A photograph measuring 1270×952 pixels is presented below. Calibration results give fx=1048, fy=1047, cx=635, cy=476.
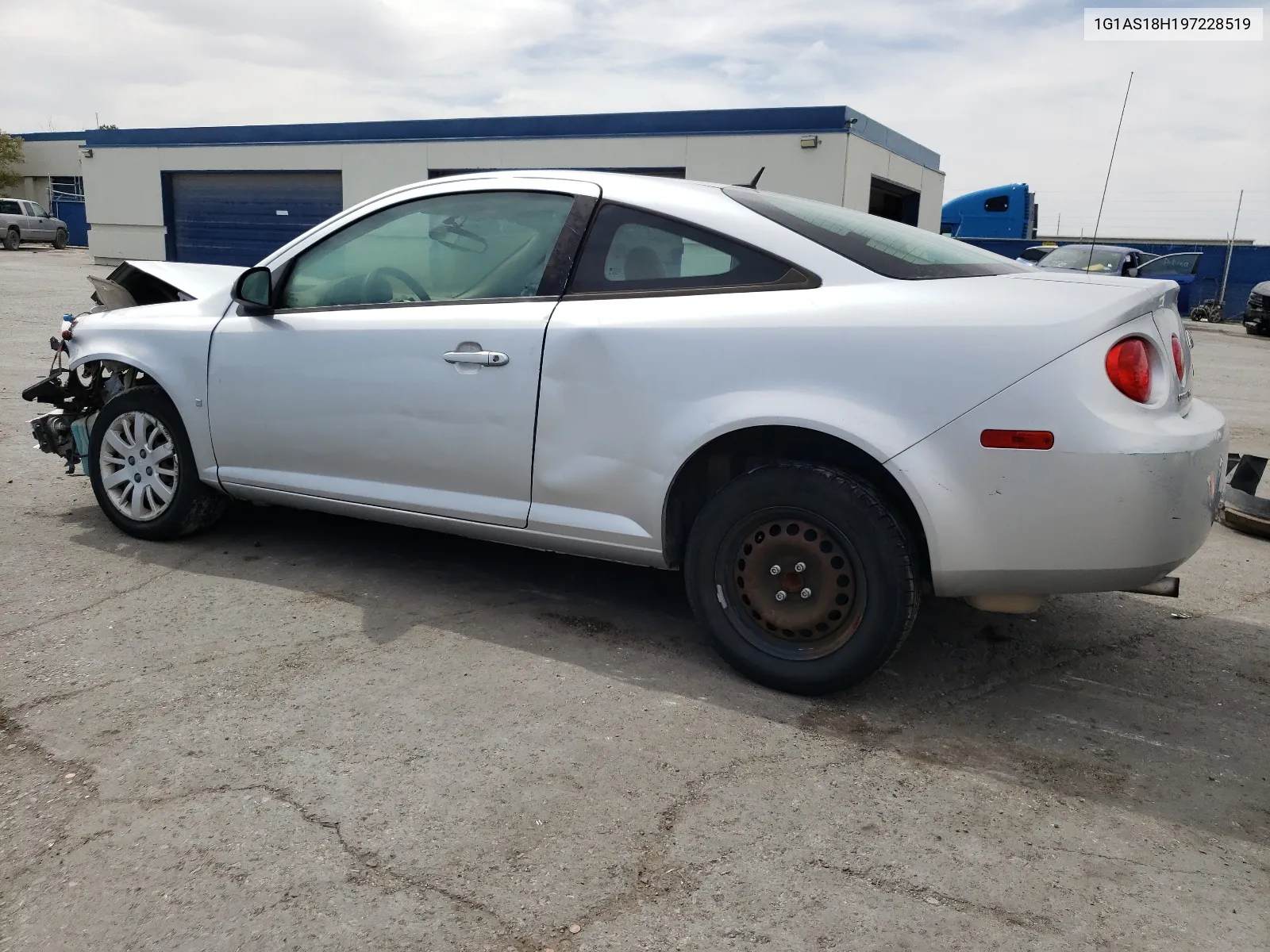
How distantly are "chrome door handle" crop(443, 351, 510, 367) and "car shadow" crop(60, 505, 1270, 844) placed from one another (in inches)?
37.6

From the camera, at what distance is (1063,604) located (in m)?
4.32

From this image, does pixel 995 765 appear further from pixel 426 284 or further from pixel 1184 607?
pixel 426 284

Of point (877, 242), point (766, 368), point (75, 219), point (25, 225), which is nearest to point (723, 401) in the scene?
point (766, 368)

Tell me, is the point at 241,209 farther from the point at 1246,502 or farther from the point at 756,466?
the point at 756,466

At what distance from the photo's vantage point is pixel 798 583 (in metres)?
3.27

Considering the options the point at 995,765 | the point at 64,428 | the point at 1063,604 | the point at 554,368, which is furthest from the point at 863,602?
the point at 64,428

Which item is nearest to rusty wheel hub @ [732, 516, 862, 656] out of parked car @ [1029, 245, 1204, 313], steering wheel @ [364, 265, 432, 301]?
steering wheel @ [364, 265, 432, 301]

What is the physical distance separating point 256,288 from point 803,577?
253cm

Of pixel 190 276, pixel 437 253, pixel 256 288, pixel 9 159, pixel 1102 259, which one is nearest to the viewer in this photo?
pixel 437 253

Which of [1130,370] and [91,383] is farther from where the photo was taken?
[91,383]

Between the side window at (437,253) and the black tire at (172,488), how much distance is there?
80 cm

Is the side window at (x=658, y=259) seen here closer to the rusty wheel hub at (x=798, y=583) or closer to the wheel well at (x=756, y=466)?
the wheel well at (x=756, y=466)

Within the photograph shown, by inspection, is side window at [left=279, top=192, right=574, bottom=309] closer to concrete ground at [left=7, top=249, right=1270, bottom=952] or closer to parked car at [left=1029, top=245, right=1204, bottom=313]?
concrete ground at [left=7, top=249, right=1270, bottom=952]

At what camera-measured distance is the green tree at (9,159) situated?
156 feet
